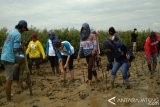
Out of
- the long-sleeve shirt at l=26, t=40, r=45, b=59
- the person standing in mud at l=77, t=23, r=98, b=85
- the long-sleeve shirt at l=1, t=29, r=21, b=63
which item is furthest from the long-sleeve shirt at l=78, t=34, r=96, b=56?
the long-sleeve shirt at l=26, t=40, r=45, b=59

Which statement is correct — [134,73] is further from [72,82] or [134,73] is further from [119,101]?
[119,101]

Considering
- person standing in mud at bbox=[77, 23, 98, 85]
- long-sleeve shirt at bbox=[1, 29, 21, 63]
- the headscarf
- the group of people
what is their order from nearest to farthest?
long-sleeve shirt at bbox=[1, 29, 21, 63]
the group of people
the headscarf
person standing in mud at bbox=[77, 23, 98, 85]

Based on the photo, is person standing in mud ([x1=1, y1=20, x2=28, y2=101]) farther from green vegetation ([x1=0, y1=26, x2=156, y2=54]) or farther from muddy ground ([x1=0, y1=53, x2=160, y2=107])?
green vegetation ([x1=0, y1=26, x2=156, y2=54])

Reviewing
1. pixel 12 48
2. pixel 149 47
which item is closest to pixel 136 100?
pixel 12 48

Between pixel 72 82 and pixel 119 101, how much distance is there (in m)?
3.32

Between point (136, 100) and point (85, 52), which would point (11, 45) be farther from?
point (136, 100)

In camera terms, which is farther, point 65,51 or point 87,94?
point 65,51

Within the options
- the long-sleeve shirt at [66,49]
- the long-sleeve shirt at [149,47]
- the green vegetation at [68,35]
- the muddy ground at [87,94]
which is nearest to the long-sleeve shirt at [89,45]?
the long-sleeve shirt at [66,49]

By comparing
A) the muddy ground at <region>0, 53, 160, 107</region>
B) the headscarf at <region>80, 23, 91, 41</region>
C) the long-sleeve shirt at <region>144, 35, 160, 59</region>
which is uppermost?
the headscarf at <region>80, 23, 91, 41</region>

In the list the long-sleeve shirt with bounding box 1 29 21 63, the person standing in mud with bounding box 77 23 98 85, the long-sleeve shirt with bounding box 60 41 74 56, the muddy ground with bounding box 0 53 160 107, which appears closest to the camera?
the muddy ground with bounding box 0 53 160 107

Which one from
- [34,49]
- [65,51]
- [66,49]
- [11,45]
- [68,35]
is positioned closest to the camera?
[11,45]

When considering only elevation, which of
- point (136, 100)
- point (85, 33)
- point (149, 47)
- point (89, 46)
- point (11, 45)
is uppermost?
point (85, 33)

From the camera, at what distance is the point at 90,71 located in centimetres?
998

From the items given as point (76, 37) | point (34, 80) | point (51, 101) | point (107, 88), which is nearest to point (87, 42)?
point (107, 88)
